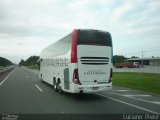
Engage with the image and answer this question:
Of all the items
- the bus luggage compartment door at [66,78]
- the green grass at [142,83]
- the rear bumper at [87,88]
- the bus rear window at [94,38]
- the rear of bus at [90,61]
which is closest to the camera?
the rear bumper at [87,88]

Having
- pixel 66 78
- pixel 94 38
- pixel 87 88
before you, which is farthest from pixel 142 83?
pixel 87 88

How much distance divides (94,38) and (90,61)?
4.15 feet

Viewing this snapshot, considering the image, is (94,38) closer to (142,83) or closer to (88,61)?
(88,61)

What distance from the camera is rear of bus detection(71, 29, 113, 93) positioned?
14.0 meters

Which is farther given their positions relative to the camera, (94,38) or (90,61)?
(94,38)

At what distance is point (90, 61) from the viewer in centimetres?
1430

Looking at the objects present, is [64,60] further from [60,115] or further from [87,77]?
[60,115]

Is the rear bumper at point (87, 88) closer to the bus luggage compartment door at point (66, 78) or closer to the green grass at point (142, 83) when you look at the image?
the bus luggage compartment door at point (66, 78)

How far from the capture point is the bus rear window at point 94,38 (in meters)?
14.2

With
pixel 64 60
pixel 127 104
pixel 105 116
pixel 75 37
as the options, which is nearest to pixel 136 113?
pixel 105 116

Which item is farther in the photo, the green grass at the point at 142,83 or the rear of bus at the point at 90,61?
the green grass at the point at 142,83

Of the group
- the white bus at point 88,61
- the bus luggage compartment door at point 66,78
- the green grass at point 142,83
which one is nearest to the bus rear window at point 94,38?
the white bus at point 88,61

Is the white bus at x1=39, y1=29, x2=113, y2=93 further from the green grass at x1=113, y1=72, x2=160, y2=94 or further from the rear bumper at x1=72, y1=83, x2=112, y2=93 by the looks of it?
the green grass at x1=113, y1=72, x2=160, y2=94

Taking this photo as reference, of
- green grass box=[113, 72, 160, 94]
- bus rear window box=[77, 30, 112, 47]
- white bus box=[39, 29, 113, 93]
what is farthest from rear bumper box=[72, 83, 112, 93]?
green grass box=[113, 72, 160, 94]
